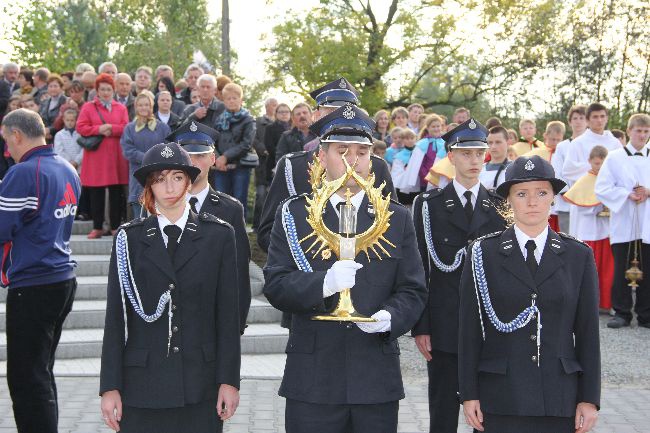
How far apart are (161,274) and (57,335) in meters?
2.14

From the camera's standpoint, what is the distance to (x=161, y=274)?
5148mm

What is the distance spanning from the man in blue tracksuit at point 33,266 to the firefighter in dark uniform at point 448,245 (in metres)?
2.40

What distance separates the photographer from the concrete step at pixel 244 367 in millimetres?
9547

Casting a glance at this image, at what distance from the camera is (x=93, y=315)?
1097 centimetres

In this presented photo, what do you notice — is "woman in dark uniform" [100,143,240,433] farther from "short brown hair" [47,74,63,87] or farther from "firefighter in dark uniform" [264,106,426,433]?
"short brown hair" [47,74,63,87]

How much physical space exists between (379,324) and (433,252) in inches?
80.4

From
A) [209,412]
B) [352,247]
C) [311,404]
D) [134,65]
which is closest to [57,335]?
[209,412]

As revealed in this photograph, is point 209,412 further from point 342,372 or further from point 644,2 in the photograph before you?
point 644,2

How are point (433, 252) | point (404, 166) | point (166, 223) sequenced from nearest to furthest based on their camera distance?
point (166, 223) → point (433, 252) → point (404, 166)

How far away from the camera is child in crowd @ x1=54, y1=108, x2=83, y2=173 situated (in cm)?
1426

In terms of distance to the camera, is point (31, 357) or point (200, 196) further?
point (200, 196)

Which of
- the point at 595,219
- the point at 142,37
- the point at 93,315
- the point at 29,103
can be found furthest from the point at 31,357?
the point at 142,37

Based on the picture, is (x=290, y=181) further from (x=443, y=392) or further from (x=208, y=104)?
(x=208, y=104)

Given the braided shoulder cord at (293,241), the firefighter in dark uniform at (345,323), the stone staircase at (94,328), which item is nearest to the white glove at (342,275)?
the firefighter in dark uniform at (345,323)
